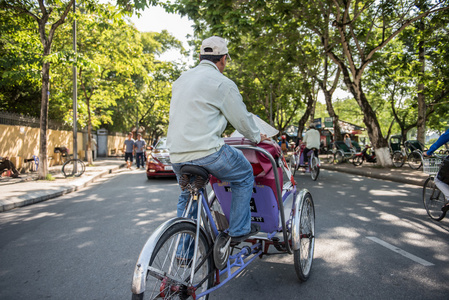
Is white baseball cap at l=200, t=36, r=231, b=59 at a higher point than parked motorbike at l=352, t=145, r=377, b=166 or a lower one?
higher

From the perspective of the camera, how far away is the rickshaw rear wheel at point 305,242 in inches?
120

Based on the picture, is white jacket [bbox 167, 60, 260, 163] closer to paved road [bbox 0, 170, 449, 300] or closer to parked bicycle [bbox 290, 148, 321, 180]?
paved road [bbox 0, 170, 449, 300]

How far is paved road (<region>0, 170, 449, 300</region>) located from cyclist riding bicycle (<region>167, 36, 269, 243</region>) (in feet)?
3.98

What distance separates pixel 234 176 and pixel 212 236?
48 cm

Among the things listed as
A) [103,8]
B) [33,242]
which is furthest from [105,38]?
[33,242]

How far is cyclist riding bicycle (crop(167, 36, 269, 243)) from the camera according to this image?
2385mm

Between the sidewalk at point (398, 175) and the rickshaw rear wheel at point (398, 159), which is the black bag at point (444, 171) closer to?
the sidewalk at point (398, 175)

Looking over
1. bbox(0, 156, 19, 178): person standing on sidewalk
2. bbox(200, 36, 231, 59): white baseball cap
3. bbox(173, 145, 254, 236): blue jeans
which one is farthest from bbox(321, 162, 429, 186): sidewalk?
bbox(0, 156, 19, 178): person standing on sidewalk

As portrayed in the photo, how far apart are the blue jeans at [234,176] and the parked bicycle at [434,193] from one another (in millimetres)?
3936

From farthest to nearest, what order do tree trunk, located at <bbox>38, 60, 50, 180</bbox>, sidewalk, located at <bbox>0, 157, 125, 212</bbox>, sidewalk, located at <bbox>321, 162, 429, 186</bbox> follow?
tree trunk, located at <bbox>38, 60, 50, 180</bbox> → sidewalk, located at <bbox>321, 162, 429, 186</bbox> → sidewalk, located at <bbox>0, 157, 125, 212</bbox>

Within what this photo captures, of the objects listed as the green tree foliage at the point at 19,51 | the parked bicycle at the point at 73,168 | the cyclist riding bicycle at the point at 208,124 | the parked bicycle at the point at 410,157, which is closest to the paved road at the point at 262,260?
the cyclist riding bicycle at the point at 208,124

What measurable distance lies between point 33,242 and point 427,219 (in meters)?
6.11

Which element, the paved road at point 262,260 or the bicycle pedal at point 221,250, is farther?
the paved road at point 262,260

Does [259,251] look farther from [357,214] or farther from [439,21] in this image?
[439,21]
